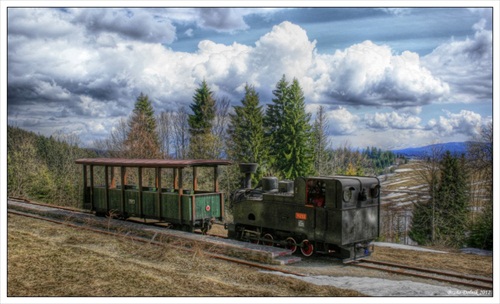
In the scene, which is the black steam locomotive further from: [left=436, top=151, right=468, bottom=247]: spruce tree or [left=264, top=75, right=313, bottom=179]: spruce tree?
[left=264, top=75, right=313, bottom=179]: spruce tree

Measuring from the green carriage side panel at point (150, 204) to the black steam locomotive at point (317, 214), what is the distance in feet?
15.5

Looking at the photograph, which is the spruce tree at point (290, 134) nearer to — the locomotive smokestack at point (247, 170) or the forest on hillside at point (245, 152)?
the forest on hillside at point (245, 152)

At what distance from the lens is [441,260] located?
14.7m

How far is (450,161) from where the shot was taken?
35.0m

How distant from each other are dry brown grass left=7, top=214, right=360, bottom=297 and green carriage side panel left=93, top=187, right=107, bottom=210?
16.0 feet

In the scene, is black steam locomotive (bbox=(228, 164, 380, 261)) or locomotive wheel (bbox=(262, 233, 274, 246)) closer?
black steam locomotive (bbox=(228, 164, 380, 261))

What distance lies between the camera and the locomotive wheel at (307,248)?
46.5ft

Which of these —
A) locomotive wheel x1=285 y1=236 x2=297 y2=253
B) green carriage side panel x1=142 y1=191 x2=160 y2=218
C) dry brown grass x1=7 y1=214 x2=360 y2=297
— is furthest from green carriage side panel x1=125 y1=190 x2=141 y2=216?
locomotive wheel x1=285 y1=236 x2=297 y2=253

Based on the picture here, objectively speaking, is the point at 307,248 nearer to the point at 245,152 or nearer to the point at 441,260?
the point at 441,260

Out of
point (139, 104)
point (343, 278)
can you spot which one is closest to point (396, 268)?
point (343, 278)

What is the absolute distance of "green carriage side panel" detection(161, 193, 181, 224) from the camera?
17.8 metres

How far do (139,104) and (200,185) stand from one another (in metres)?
19.3

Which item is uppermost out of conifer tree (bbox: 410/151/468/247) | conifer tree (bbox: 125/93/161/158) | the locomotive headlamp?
conifer tree (bbox: 125/93/161/158)

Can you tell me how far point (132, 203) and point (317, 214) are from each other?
9.54 meters
